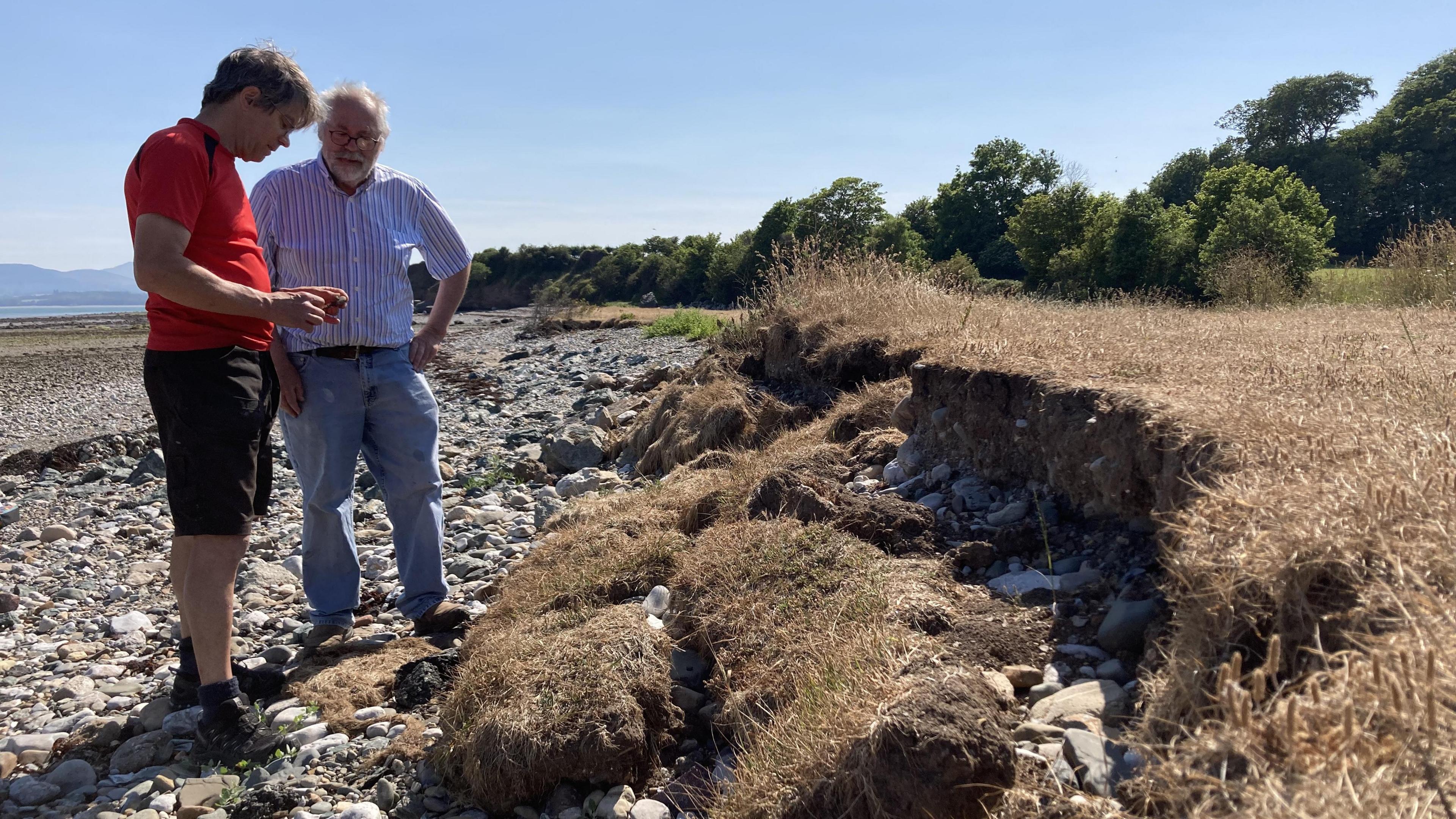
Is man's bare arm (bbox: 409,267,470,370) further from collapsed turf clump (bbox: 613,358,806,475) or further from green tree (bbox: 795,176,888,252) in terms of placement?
green tree (bbox: 795,176,888,252)

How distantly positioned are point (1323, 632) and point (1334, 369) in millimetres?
2334

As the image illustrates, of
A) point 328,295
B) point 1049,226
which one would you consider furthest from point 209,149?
point 1049,226

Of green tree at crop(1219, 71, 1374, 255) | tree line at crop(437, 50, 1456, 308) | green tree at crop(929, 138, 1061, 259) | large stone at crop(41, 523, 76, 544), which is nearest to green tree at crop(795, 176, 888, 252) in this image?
tree line at crop(437, 50, 1456, 308)

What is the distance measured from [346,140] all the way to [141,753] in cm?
259

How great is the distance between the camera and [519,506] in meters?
6.73

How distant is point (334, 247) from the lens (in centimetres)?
376

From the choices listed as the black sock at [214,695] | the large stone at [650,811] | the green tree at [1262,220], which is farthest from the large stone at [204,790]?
the green tree at [1262,220]

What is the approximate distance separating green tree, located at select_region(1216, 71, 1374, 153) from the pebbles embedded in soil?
51.3 m

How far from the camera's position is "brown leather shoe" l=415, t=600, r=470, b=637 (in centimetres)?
406

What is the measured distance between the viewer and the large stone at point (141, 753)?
312 centimetres

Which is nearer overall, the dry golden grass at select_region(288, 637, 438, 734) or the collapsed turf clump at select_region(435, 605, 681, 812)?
the collapsed turf clump at select_region(435, 605, 681, 812)

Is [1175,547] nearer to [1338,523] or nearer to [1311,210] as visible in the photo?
[1338,523]

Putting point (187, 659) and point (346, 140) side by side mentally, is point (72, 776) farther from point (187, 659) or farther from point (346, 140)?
point (346, 140)

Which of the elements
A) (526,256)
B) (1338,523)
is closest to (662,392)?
(1338,523)
